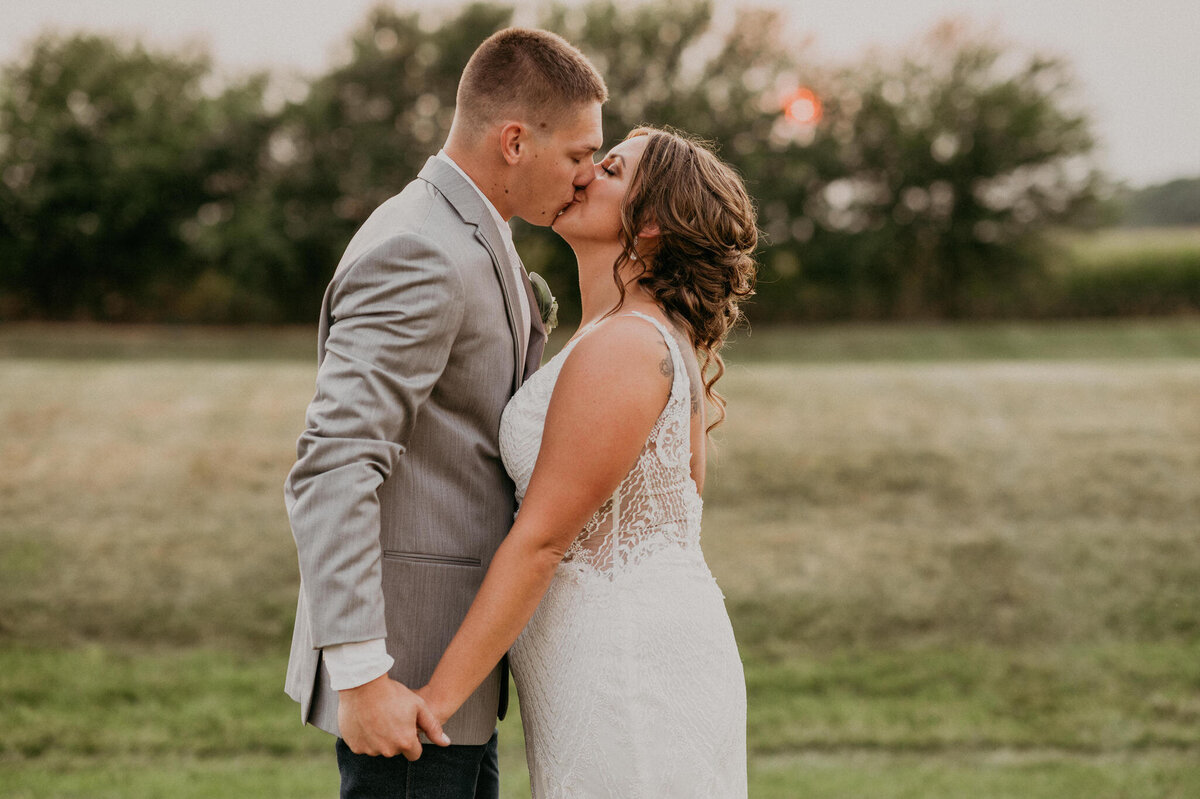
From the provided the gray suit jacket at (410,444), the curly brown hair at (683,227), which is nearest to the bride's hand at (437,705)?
the gray suit jacket at (410,444)

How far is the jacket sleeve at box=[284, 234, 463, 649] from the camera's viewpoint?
173cm

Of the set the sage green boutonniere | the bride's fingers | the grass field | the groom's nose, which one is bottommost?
the grass field

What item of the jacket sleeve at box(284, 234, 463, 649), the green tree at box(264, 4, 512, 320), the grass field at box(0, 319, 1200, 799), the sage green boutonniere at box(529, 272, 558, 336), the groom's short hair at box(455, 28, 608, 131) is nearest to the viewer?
the jacket sleeve at box(284, 234, 463, 649)

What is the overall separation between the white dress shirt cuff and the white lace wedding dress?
48cm

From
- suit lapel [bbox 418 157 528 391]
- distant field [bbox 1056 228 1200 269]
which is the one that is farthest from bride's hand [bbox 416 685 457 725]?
distant field [bbox 1056 228 1200 269]

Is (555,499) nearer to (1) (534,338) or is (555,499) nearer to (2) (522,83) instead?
(1) (534,338)

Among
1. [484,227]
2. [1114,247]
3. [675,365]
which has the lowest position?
[675,365]

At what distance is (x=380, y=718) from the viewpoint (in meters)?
1.79

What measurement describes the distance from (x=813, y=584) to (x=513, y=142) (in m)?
5.01

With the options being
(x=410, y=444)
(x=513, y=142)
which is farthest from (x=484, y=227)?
(x=410, y=444)

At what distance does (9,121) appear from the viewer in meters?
30.4

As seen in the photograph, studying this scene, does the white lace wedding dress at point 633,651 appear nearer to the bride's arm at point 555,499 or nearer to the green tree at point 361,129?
the bride's arm at point 555,499

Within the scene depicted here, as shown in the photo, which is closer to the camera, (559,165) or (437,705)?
(437,705)

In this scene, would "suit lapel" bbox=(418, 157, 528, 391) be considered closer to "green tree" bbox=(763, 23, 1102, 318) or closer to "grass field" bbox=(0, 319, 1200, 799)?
"grass field" bbox=(0, 319, 1200, 799)
